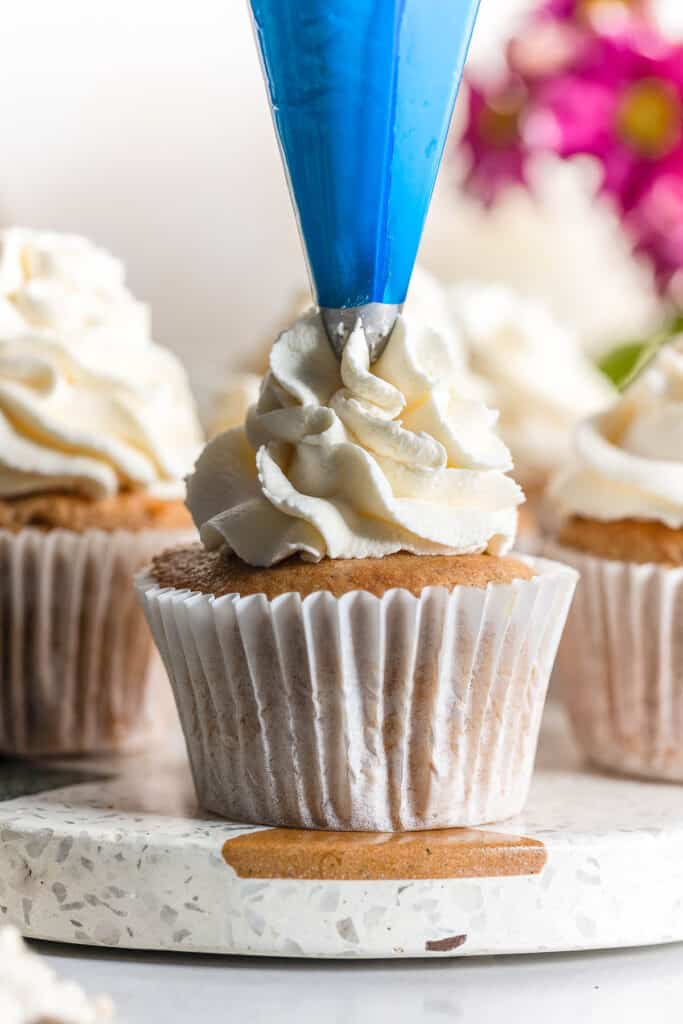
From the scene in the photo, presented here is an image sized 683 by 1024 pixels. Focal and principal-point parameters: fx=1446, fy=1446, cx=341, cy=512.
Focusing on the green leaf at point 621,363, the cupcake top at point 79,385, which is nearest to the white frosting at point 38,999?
the cupcake top at point 79,385

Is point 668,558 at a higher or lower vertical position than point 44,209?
lower

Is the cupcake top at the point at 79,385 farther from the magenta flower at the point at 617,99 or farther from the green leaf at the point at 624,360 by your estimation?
the green leaf at the point at 624,360

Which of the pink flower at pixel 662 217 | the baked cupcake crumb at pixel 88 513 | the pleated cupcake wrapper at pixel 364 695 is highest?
the pink flower at pixel 662 217

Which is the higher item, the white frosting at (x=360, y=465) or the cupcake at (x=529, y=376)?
the cupcake at (x=529, y=376)

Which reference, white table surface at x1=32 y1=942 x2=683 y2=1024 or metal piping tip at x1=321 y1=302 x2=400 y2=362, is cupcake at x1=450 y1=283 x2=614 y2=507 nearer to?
metal piping tip at x1=321 y1=302 x2=400 y2=362

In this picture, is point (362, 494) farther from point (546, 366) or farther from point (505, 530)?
point (546, 366)

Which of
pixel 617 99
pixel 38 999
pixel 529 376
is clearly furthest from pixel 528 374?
pixel 38 999

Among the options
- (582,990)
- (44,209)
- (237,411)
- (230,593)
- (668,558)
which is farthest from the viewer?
(44,209)

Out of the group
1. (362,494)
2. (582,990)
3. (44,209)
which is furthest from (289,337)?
(44,209)
